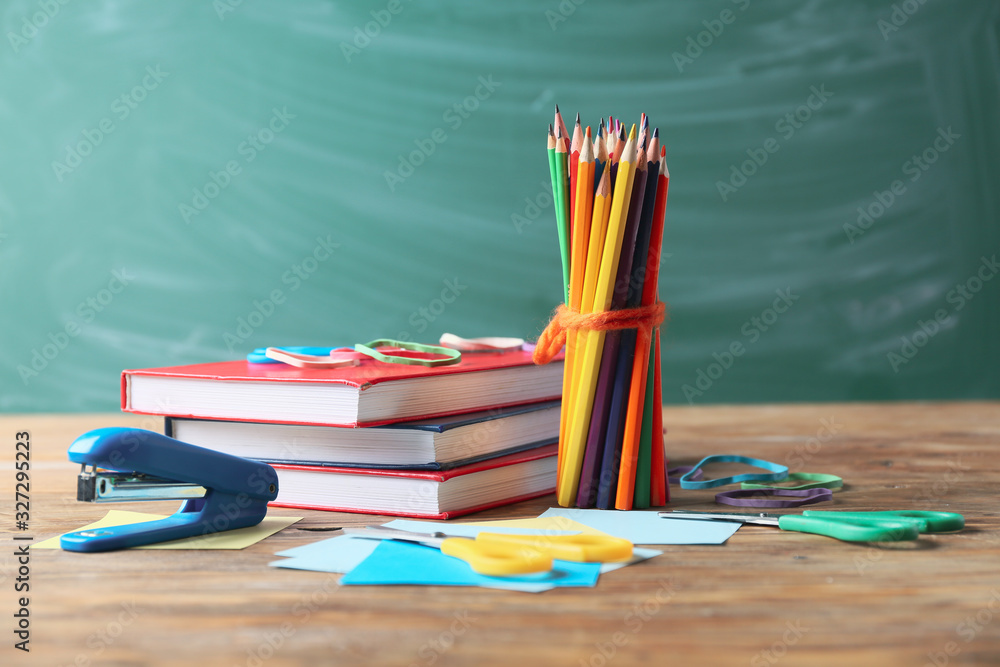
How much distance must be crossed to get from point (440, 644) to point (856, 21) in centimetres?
162

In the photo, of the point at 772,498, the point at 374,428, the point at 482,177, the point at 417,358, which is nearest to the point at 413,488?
the point at 374,428

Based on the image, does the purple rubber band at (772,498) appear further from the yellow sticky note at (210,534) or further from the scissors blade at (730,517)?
the yellow sticky note at (210,534)

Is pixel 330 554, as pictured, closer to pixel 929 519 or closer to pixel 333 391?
pixel 333 391

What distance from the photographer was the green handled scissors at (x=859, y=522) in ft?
1.99

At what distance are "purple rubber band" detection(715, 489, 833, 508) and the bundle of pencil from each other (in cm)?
6

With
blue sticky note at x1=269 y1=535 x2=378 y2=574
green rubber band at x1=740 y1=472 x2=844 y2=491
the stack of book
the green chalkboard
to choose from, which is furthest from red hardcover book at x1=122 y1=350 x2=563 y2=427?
the green chalkboard

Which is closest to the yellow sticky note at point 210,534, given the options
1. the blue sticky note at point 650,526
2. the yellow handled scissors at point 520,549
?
the yellow handled scissors at point 520,549

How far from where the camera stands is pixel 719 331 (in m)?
1.71

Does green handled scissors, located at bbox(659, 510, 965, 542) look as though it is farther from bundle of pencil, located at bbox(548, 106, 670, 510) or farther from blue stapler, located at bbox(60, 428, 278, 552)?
blue stapler, located at bbox(60, 428, 278, 552)

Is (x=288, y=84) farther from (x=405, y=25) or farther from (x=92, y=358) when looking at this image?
(x=92, y=358)

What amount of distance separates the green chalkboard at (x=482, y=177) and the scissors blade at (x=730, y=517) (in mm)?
984

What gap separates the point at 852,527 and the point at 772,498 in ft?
0.60

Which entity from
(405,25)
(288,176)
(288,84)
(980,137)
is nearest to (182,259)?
(288,176)

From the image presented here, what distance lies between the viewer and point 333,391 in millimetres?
708
